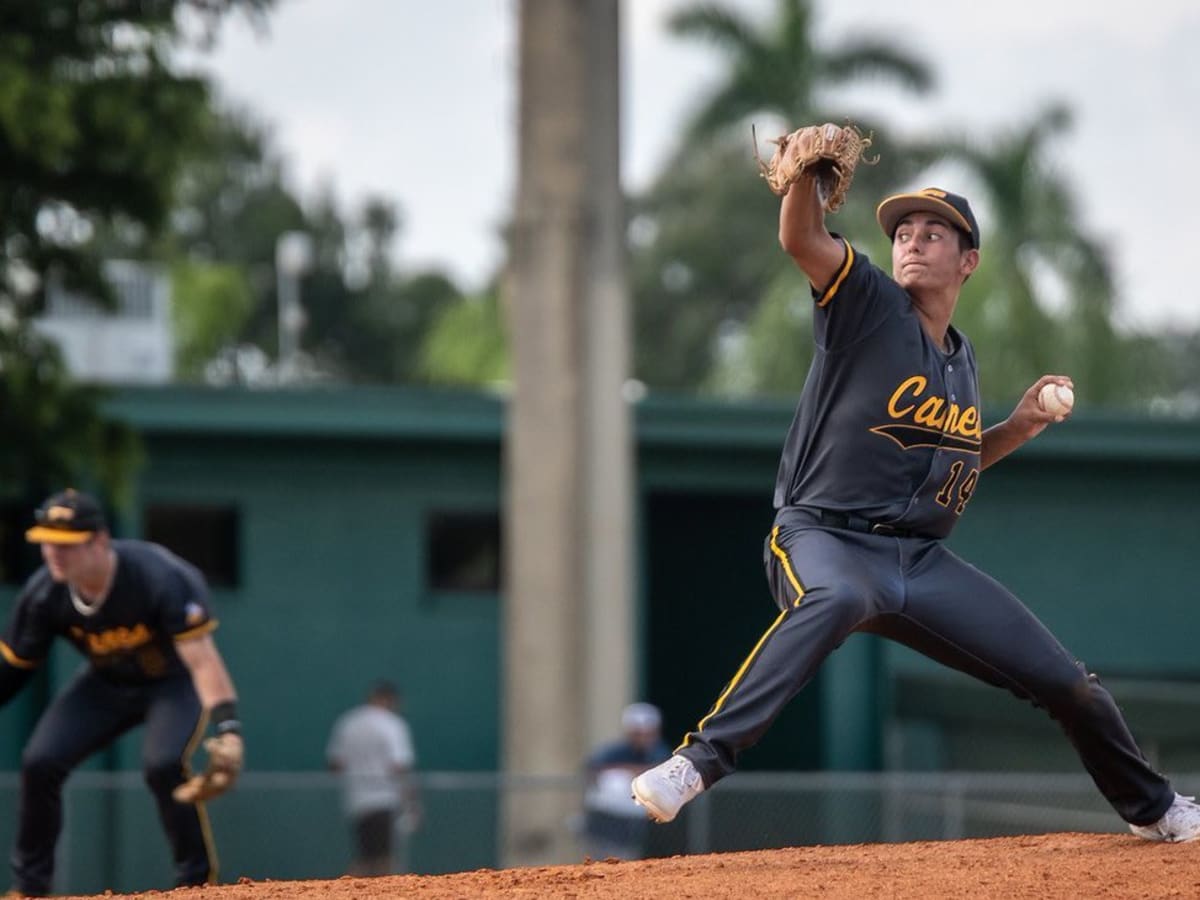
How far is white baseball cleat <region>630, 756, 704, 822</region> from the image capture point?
5852 millimetres

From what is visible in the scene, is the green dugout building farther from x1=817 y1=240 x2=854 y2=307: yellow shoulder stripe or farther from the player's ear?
x1=817 y1=240 x2=854 y2=307: yellow shoulder stripe

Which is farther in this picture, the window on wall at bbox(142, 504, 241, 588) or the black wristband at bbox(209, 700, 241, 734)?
the window on wall at bbox(142, 504, 241, 588)

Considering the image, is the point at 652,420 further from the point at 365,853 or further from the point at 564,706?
the point at 365,853

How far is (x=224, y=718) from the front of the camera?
820 centimetres

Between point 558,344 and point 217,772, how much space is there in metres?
7.65

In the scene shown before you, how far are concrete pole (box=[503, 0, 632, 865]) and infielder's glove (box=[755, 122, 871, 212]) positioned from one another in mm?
9307

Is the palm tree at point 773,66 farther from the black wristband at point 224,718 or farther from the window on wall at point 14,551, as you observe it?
the black wristband at point 224,718

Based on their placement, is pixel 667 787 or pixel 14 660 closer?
pixel 667 787

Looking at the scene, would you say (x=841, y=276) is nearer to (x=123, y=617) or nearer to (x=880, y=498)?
(x=880, y=498)

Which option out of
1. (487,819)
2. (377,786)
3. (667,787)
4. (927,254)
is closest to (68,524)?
(667,787)

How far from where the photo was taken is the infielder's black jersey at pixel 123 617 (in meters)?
8.27

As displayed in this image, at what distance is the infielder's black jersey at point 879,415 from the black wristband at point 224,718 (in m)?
2.78

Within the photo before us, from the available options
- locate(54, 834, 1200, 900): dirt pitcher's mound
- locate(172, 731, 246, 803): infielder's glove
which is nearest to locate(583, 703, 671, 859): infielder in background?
locate(172, 731, 246, 803): infielder's glove

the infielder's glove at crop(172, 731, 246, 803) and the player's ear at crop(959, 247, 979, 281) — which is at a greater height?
the player's ear at crop(959, 247, 979, 281)
